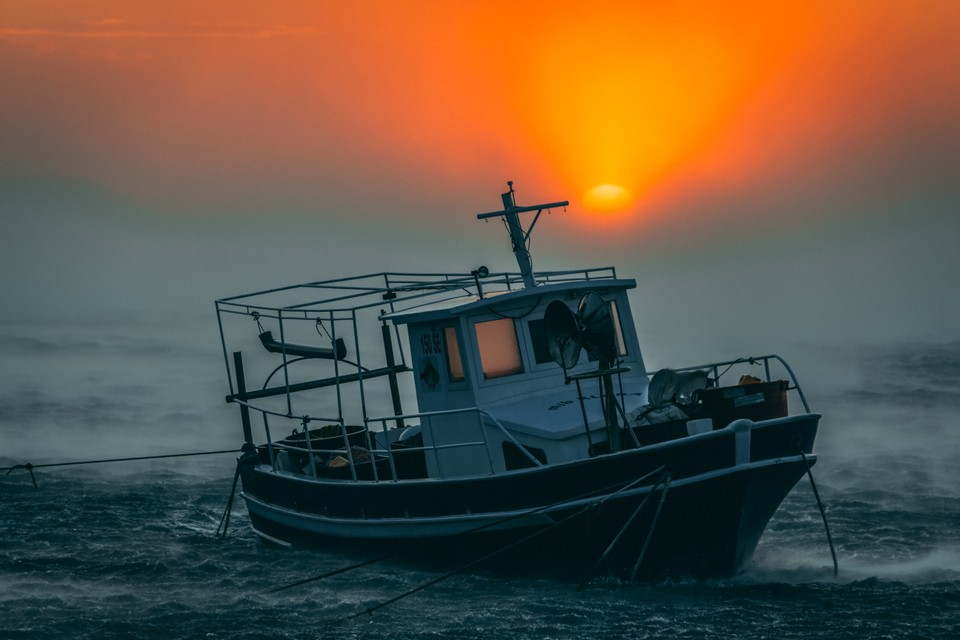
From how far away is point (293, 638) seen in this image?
47.8 ft

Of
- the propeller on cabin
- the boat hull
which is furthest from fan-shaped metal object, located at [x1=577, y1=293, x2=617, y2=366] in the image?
the boat hull

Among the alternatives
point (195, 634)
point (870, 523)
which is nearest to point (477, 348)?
point (195, 634)

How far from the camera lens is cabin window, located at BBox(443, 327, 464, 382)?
17.4m

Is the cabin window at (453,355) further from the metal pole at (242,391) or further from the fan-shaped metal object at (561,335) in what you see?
the metal pole at (242,391)

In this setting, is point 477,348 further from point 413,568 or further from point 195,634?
point 195,634

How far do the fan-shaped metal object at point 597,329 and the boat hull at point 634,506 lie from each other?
4.37 ft

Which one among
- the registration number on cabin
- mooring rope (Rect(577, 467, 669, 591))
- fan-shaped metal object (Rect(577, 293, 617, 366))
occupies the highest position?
the registration number on cabin

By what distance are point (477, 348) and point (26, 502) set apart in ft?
43.5

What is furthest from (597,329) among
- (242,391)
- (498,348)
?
(242,391)

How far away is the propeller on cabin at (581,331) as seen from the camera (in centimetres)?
1512

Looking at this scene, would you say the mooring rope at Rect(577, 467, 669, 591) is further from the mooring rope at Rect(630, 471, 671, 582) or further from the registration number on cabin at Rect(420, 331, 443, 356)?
the registration number on cabin at Rect(420, 331, 443, 356)

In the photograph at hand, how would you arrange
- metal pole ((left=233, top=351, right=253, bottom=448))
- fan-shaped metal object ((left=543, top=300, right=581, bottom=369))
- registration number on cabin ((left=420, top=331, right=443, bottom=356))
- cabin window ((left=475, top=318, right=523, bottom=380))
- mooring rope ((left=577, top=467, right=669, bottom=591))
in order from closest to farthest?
mooring rope ((left=577, top=467, right=669, bottom=591)), fan-shaped metal object ((left=543, top=300, right=581, bottom=369)), cabin window ((left=475, top=318, right=523, bottom=380)), registration number on cabin ((left=420, top=331, right=443, bottom=356)), metal pole ((left=233, top=351, right=253, bottom=448))

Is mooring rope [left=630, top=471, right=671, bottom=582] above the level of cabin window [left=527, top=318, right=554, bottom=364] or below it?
below

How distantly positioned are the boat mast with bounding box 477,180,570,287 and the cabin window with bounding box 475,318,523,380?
121 centimetres
